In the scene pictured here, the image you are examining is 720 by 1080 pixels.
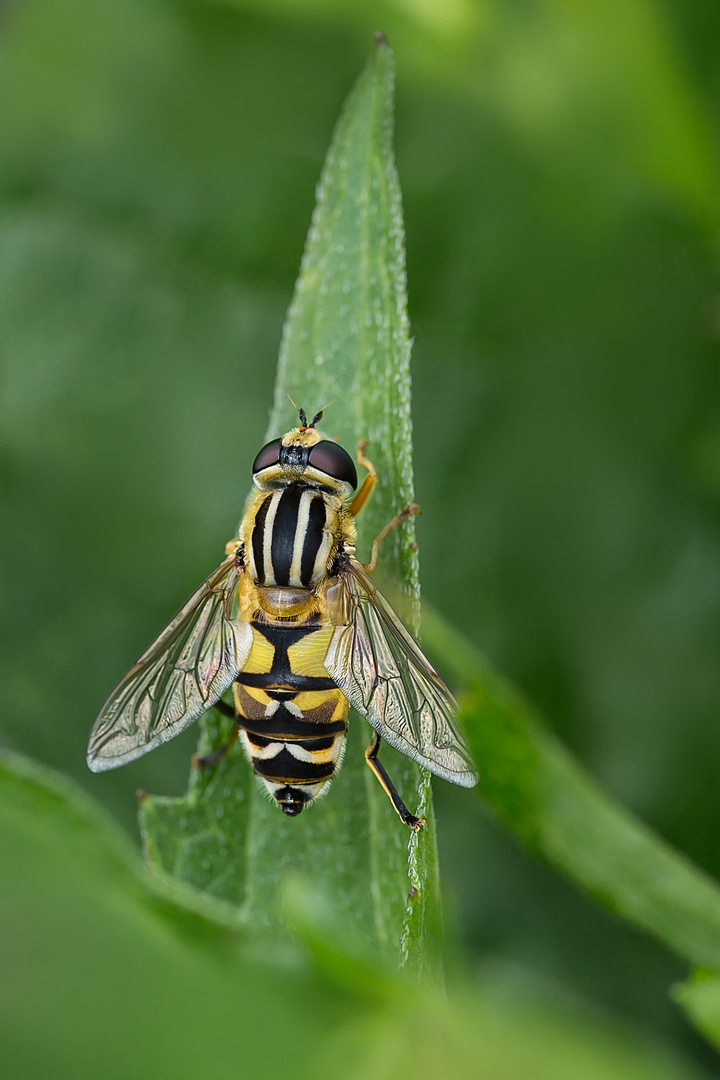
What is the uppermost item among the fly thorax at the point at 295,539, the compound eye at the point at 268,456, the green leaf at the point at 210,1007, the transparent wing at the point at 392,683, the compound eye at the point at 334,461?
the compound eye at the point at 268,456

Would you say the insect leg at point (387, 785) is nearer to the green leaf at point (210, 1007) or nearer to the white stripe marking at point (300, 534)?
the white stripe marking at point (300, 534)

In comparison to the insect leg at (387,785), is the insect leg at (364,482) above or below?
above

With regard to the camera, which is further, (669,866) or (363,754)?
(363,754)

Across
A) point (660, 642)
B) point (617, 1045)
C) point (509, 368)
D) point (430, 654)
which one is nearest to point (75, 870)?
point (617, 1045)

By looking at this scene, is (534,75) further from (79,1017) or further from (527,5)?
(79,1017)

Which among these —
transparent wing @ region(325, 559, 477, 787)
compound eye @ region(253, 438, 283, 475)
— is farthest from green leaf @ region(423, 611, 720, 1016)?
compound eye @ region(253, 438, 283, 475)

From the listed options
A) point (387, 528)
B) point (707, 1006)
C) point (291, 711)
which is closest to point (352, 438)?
point (387, 528)

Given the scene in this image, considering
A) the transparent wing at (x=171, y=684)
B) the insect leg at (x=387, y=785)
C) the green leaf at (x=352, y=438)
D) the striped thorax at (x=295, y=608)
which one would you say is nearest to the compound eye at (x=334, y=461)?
the striped thorax at (x=295, y=608)
